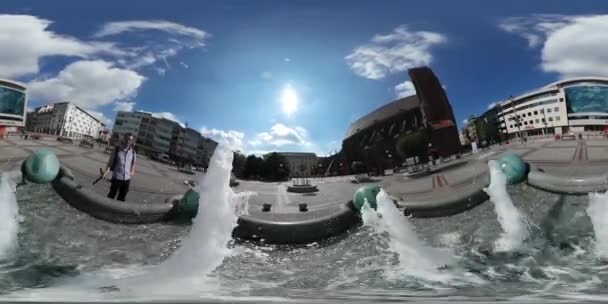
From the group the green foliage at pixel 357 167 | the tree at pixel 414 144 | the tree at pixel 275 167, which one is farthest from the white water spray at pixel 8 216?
the tree at pixel 414 144

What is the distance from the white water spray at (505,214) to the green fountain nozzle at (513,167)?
4 cm

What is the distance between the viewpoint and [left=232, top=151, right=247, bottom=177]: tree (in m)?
2.87

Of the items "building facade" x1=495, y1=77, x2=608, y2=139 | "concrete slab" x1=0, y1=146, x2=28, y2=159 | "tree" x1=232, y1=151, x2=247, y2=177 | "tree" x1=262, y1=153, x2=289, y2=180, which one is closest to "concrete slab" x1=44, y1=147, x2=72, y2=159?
"concrete slab" x1=0, y1=146, x2=28, y2=159

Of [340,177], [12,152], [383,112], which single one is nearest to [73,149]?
[12,152]

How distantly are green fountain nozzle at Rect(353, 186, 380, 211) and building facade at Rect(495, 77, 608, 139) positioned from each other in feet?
3.49

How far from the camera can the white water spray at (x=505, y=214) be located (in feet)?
10.5

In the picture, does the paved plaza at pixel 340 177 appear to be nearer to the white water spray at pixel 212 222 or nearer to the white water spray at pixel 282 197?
the white water spray at pixel 282 197

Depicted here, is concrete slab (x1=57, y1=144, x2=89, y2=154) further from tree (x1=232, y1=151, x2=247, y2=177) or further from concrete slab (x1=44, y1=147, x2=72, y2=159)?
tree (x1=232, y1=151, x2=247, y2=177)

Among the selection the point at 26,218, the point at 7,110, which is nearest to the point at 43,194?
the point at 26,218

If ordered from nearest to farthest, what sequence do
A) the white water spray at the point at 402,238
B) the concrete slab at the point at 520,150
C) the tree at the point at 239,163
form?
the tree at the point at 239,163, the white water spray at the point at 402,238, the concrete slab at the point at 520,150

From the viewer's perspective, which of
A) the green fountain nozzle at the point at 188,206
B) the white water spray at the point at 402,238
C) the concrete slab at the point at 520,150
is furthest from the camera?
the concrete slab at the point at 520,150

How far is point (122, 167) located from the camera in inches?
122

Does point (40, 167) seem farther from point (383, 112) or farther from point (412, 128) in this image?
point (412, 128)

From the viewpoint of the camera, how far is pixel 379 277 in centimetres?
281
